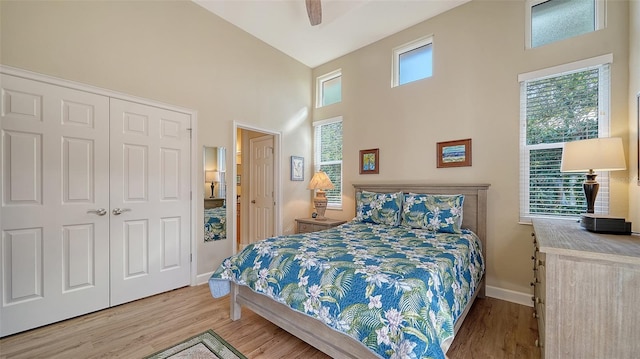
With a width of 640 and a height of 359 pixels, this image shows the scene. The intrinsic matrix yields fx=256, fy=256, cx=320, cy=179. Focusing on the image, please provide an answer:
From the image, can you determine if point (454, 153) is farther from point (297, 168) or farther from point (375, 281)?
point (297, 168)

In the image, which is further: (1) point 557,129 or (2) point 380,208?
(2) point 380,208

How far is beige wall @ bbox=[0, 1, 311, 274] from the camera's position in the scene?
216 centimetres

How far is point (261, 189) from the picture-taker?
175 inches

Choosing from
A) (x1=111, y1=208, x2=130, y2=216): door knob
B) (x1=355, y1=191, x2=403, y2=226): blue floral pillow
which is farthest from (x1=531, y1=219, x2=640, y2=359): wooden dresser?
(x1=111, y1=208, x2=130, y2=216): door knob

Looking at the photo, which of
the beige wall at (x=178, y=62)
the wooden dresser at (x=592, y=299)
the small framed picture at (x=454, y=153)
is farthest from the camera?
the small framed picture at (x=454, y=153)

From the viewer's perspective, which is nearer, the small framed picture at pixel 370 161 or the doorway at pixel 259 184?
the small framed picture at pixel 370 161

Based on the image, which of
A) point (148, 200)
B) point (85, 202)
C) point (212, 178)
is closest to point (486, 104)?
point (212, 178)

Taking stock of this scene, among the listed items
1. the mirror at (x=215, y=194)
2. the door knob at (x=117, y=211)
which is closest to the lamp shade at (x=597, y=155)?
the mirror at (x=215, y=194)

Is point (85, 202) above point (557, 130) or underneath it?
underneath

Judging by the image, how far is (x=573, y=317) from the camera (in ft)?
4.14

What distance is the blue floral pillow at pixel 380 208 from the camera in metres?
3.02

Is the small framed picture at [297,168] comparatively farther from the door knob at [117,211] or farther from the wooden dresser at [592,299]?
the wooden dresser at [592,299]

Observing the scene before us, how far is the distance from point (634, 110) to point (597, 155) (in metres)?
0.53

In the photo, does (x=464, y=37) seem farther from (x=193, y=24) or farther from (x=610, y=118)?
(x=193, y=24)
